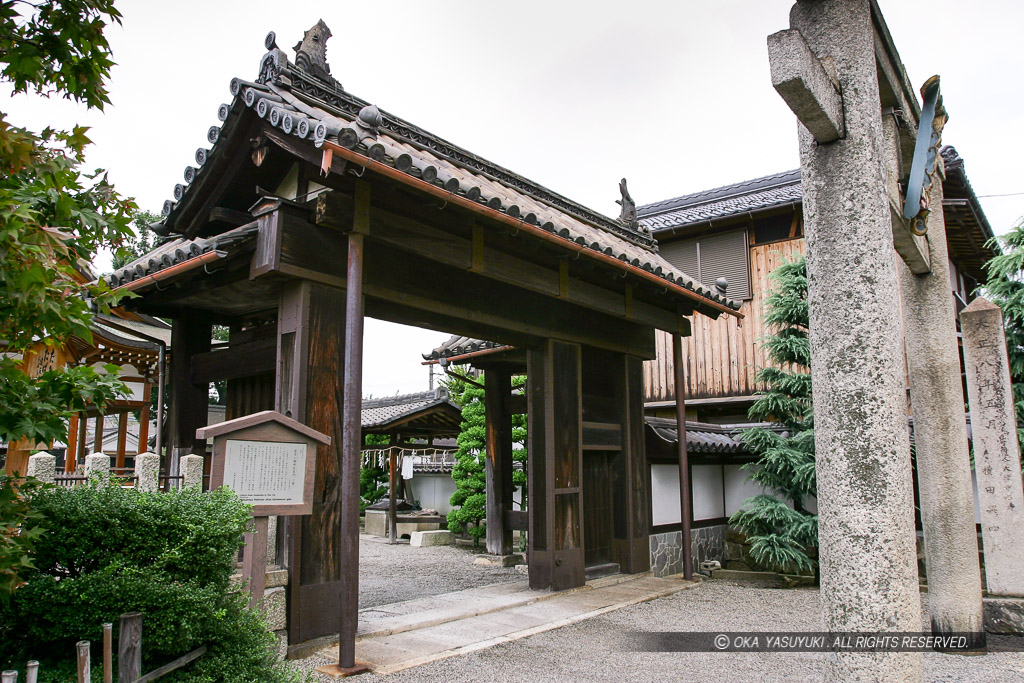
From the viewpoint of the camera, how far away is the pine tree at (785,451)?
10055 mm

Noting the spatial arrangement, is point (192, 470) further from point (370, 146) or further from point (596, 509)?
point (596, 509)

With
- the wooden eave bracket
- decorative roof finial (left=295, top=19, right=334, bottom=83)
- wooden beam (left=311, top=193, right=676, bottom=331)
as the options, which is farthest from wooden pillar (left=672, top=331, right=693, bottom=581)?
the wooden eave bracket

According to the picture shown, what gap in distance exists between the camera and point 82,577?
9.92ft

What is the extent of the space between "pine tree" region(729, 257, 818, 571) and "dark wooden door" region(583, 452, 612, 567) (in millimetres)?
2401

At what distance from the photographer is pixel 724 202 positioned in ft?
49.4

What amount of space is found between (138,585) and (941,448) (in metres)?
6.28

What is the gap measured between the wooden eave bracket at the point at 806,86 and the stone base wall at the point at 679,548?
776 centimetres

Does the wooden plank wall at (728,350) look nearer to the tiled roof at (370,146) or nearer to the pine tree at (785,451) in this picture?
the pine tree at (785,451)

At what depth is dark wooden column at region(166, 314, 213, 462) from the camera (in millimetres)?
7312

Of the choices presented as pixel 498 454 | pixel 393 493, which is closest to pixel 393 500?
pixel 393 493

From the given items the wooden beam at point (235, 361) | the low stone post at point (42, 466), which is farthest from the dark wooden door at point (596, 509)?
the low stone post at point (42, 466)

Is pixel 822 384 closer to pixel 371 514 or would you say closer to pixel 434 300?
pixel 434 300

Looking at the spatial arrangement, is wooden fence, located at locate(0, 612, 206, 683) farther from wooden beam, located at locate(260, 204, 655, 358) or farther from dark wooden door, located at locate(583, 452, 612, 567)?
dark wooden door, located at locate(583, 452, 612, 567)

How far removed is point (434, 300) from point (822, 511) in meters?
4.61
